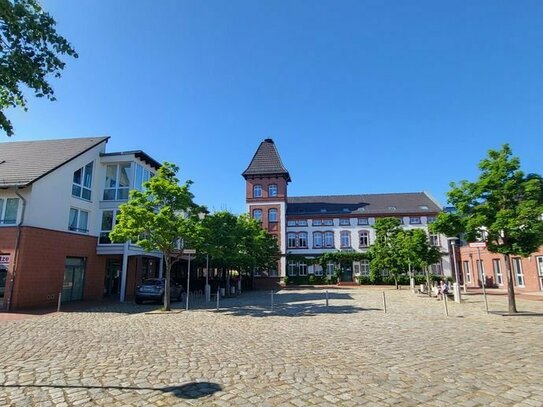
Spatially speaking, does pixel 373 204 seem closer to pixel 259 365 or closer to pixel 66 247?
pixel 66 247

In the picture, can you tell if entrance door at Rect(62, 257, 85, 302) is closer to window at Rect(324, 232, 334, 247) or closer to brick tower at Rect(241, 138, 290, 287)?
brick tower at Rect(241, 138, 290, 287)

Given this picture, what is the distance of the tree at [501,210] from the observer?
14.8m

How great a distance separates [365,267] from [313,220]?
31.0ft

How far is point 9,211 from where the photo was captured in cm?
1934

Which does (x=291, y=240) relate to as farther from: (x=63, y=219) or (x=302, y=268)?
(x=63, y=219)

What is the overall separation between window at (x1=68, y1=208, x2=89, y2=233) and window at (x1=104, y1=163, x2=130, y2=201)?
72.5 inches

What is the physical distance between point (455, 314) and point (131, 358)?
13359 millimetres

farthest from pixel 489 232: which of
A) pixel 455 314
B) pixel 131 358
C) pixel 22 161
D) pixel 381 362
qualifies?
pixel 22 161

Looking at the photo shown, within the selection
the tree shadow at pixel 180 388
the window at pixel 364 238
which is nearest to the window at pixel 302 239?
the window at pixel 364 238

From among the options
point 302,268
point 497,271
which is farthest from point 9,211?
point 497,271

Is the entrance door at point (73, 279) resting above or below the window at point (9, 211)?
below

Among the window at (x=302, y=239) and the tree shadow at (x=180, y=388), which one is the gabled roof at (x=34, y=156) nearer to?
the tree shadow at (x=180, y=388)

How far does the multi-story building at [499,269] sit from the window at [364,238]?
37.6ft

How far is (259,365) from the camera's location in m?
7.34
